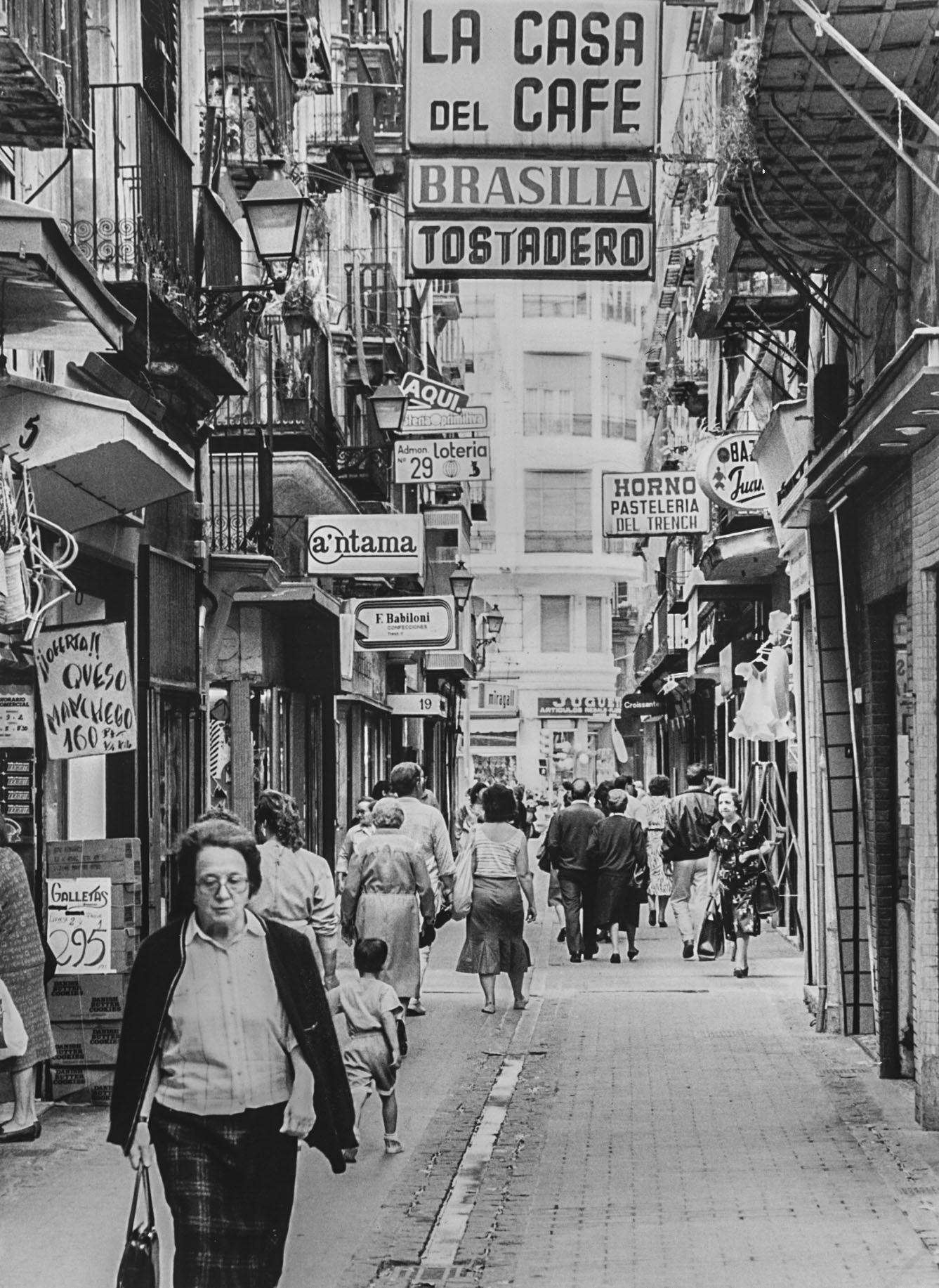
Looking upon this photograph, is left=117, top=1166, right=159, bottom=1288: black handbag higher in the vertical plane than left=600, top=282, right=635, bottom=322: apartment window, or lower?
lower

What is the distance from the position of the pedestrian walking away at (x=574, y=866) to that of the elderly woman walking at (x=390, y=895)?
23.5 ft

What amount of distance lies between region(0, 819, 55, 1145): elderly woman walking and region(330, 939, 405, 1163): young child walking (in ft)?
4.92

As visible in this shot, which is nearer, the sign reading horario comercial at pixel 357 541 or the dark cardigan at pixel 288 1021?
the dark cardigan at pixel 288 1021

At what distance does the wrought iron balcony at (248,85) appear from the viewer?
2016 centimetres

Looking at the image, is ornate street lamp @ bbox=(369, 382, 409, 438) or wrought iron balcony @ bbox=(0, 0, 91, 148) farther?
ornate street lamp @ bbox=(369, 382, 409, 438)

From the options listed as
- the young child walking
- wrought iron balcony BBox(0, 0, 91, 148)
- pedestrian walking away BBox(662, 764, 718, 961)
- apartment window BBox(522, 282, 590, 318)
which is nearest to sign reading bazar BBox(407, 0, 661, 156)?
wrought iron balcony BBox(0, 0, 91, 148)

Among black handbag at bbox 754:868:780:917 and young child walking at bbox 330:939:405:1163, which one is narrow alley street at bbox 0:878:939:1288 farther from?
black handbag at bbox 754:868:780:917

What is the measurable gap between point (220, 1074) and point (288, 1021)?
0.24 m

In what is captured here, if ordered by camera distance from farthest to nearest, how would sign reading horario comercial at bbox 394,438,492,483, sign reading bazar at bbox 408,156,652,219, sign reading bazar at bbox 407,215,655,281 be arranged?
sign reading horario comercial at bbox 394,438,492,483, sign reading bazar at bbox 407,215,655,281, sign reading bazar at bbox 408,156,652,219

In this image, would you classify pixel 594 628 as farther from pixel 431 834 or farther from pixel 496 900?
pixel 431 834

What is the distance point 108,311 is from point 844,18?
367 centimetres

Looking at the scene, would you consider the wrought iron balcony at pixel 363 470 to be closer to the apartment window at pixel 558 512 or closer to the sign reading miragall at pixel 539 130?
the sign reading miragall at pixel 539 130

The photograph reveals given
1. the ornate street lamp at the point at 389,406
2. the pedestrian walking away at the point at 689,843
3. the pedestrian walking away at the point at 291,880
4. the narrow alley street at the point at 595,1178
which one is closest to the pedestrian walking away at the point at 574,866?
the pedestrian walking away at the point at 689,843

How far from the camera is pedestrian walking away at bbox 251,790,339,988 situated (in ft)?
39.1
